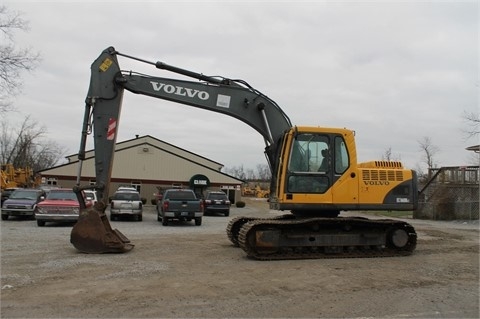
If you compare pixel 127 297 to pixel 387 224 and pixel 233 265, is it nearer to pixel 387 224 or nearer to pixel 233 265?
pixel 233 265

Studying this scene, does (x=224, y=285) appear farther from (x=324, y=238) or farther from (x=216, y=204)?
(x=216, y=204)

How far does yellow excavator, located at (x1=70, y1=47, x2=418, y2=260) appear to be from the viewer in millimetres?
11156

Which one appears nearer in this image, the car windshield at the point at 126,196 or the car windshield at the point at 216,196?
the car windshield at the point at 126,196

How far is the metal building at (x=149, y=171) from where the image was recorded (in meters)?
A: 45.9

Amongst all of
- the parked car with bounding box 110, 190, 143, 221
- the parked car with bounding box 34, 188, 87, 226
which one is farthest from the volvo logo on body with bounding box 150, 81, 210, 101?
the parked car with bounding box 110, 190, 143, 221

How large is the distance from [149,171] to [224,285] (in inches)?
1564

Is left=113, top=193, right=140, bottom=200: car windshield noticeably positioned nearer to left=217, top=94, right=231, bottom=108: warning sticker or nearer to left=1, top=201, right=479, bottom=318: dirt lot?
left=1, top=201, right=479, bottom=318: dirt lot

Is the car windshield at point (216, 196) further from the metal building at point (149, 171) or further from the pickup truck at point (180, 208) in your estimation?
the metal building at point (149, 171)

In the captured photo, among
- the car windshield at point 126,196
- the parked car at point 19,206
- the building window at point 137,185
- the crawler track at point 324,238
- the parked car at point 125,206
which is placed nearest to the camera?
the crawler track at point 324,238

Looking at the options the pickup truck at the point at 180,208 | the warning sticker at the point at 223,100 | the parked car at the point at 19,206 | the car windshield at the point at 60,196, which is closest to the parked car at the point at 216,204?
the pickup truck at the point at 180,208

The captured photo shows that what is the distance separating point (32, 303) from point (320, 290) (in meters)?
4.57

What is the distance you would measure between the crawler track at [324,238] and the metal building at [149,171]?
3438 cm

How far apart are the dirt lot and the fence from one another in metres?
18.2

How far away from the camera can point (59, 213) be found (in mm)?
19484
